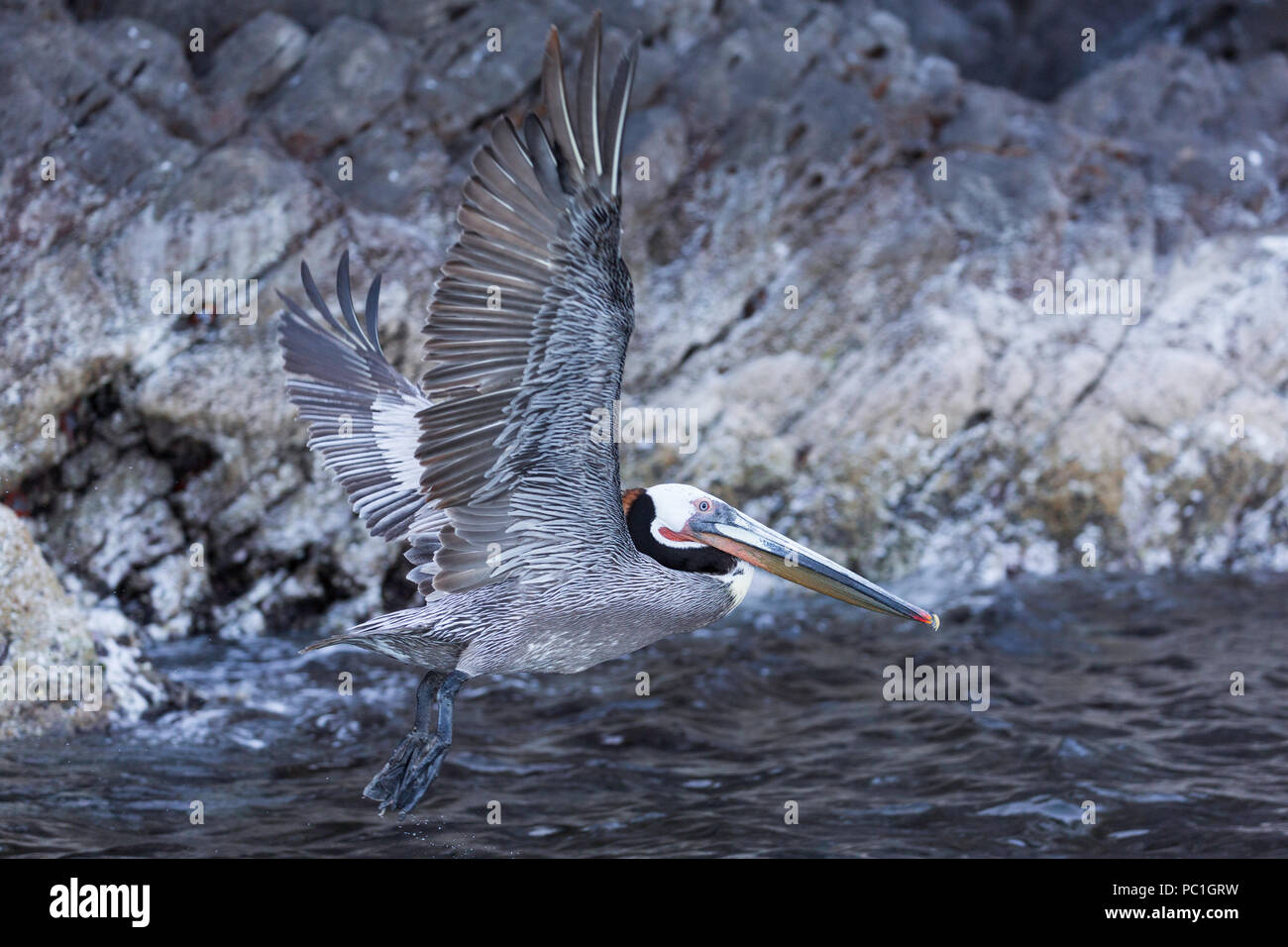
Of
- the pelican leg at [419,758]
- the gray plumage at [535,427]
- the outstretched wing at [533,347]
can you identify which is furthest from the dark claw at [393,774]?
the outstretched wing at [533,347]

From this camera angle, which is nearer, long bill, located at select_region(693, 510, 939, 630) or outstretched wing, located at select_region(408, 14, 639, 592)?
outstretched wing, located at select_region(408, 14, 639, 592)

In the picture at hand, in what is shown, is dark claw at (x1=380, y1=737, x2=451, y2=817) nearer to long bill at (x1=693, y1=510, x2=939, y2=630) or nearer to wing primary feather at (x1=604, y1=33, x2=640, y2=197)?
long bill at (x1=693, y1=510, x2=939, y2=630)

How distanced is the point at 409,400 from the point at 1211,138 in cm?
913

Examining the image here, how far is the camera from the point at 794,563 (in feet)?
15.6

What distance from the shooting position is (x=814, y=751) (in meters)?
7.24

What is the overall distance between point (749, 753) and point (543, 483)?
3061mm

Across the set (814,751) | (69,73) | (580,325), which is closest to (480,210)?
(580,325)

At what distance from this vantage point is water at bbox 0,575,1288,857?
5.89 meters

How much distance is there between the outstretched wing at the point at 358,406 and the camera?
19.2ft

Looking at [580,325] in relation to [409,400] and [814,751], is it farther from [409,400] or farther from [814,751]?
[814,751]

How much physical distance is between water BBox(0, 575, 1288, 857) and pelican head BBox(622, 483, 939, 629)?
156 centimetres

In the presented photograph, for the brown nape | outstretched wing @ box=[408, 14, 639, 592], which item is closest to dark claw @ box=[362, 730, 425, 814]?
outstretched wing @ box=[408, 14, 639, 592]

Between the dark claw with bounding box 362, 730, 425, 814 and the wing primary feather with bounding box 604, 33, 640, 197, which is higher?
the wing primary feather with bounding box 604, 33, 640, 197

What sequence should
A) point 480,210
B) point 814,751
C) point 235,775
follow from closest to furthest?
point 480,210
point 235,775
point 814,751
